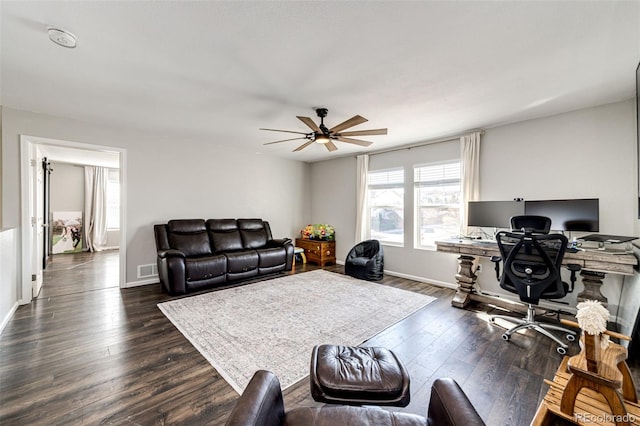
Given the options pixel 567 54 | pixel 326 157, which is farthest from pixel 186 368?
pixel 326 157

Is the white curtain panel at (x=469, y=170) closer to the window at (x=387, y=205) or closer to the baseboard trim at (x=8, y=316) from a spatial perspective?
the window at (x=387, y=205)

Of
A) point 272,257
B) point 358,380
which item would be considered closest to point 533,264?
point 358,380

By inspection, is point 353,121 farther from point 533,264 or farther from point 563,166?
point 563,166

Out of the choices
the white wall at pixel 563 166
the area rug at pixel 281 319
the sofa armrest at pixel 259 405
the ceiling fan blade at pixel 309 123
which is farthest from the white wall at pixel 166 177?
the sofa armrest at pixel 259 405

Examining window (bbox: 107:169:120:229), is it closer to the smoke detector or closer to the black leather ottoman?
the smoke detector

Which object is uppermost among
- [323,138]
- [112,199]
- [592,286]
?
[323,138]

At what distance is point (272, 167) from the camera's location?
616 cm

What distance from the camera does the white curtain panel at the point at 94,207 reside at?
740 centimetres

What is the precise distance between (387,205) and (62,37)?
498cm

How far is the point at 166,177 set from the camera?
4.60 meters

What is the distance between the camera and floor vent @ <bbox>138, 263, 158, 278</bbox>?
4312mm

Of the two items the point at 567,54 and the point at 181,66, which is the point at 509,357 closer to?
the point at 567,54

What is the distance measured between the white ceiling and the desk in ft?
5.79

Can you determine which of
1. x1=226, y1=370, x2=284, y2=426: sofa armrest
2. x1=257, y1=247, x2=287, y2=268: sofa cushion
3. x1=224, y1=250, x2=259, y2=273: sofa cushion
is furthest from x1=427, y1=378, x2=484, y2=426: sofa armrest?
x1=257, y1=247, x2=287, y2=268: sofa cushion
